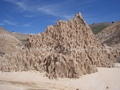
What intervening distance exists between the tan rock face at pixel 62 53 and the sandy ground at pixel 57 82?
0.35 meters

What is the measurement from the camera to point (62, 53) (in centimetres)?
987

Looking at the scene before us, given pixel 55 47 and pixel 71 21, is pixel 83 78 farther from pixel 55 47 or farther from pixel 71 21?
pixel 71 21

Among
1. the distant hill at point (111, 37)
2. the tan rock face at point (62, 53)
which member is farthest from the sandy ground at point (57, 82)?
the distant hill at point (111, 37)

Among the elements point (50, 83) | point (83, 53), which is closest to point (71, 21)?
point (83, 53)

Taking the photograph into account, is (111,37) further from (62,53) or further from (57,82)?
(57,82)

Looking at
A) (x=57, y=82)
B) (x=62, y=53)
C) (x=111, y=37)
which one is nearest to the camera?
(x=57, y=82)

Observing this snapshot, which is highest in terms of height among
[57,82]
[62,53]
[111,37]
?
[111,37]

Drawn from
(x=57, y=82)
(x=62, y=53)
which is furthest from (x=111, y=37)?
(x=57, y=82)

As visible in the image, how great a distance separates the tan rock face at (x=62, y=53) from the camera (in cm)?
923

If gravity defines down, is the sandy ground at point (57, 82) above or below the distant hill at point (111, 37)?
below

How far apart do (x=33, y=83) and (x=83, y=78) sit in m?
2.04

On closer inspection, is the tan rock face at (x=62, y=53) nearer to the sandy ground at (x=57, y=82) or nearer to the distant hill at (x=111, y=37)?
the sandy ground at (x=57, y=82)

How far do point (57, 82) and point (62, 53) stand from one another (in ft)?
5.26

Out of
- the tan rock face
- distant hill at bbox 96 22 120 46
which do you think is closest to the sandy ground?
the tan rock face
